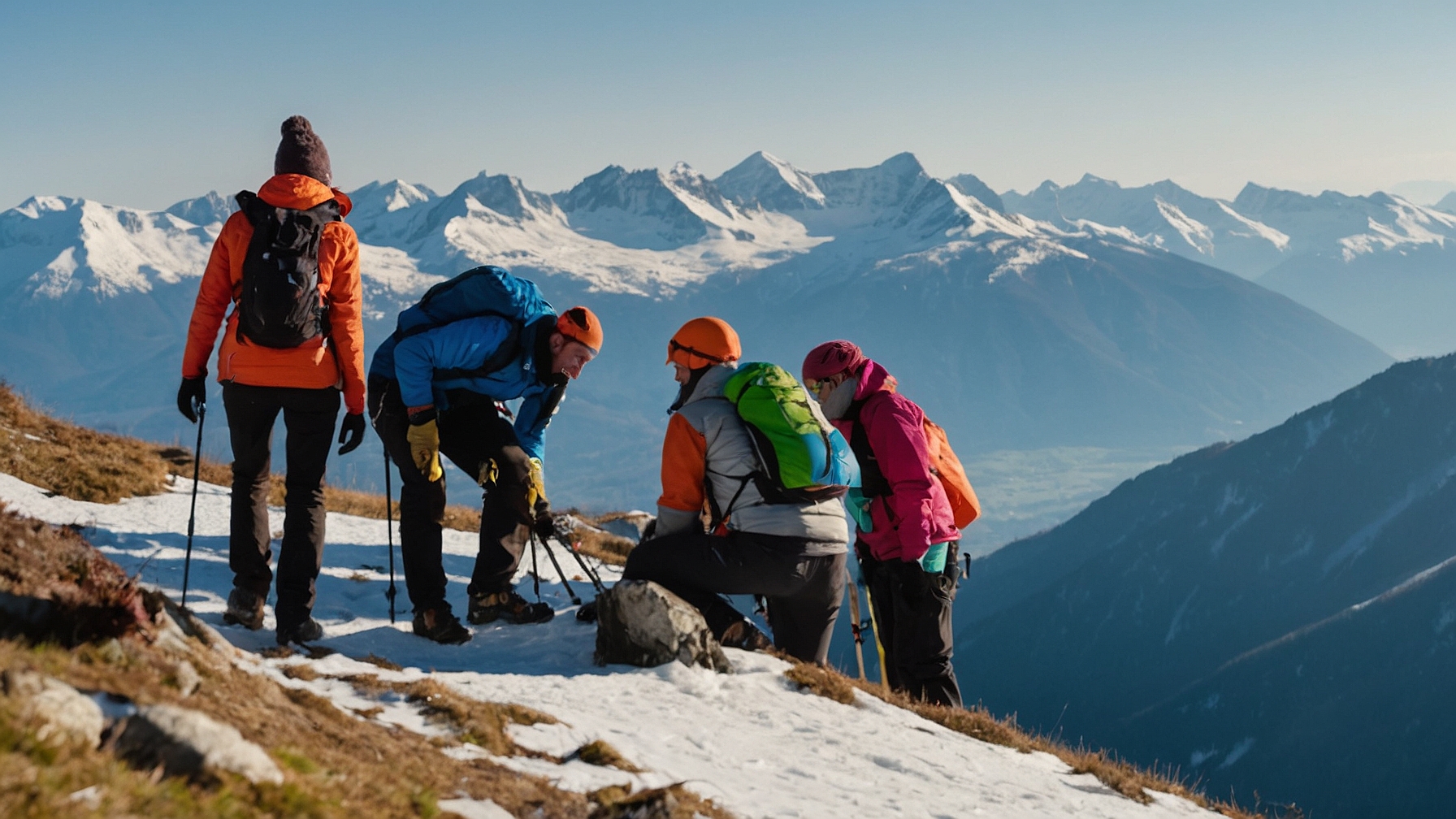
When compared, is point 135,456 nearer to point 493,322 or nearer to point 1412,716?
point 493,322

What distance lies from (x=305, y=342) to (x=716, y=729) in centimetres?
435

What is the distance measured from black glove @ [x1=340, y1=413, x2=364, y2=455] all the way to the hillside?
1.62m

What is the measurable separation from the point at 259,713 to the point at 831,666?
633cm

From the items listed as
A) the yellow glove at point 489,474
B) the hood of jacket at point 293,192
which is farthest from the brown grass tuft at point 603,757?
the hood of jacket at point 293,192

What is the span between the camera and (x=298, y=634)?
341 inches

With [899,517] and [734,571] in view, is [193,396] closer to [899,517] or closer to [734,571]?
[734,571]

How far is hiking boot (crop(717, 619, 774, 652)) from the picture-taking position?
9.98m

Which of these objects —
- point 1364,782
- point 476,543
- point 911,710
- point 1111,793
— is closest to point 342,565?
point 476,543

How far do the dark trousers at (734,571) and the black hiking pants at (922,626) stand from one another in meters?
0.71

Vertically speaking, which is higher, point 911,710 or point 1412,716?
point 911,710

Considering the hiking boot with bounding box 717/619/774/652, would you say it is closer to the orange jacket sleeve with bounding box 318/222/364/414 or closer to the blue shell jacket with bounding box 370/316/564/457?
the blue shell jacket with bounding box 370/316/564/457

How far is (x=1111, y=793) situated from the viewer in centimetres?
876

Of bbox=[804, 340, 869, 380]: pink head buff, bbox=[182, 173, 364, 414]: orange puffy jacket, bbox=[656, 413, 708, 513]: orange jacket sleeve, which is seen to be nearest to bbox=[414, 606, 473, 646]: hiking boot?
bbox=[182, 173, 364, 414]: orange puffy jacket

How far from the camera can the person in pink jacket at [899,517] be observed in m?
10.3
